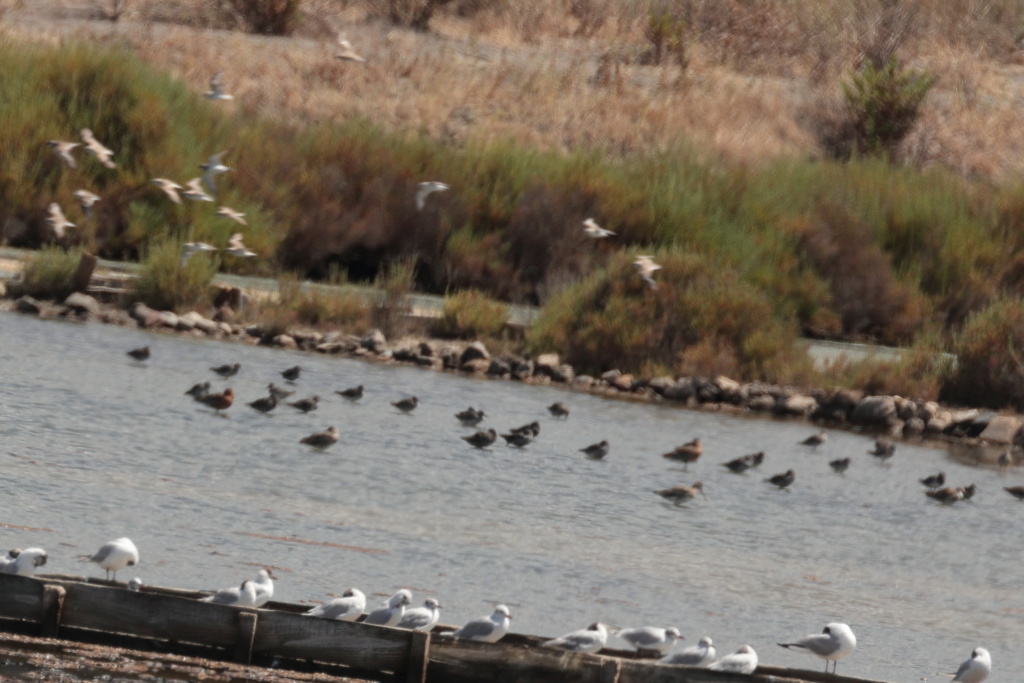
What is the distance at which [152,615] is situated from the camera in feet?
31.4

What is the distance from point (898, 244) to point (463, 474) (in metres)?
15.5

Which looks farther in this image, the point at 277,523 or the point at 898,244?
the point at 898,244

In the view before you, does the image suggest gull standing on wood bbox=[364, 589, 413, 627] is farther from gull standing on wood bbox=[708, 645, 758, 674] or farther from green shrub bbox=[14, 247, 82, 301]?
green shrub bbox=[14, 247, 82, 301]

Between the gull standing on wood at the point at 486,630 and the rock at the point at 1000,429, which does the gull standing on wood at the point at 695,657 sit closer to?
the gull standing on wood at the point at 486,630

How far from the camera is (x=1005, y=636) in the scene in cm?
1320

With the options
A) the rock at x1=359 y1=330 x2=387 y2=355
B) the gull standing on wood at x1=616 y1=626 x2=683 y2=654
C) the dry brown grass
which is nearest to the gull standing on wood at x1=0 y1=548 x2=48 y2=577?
the gull standing on wood at x1=616 y1=626 x2=683 y2=654

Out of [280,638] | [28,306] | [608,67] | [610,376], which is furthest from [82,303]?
[608,67]

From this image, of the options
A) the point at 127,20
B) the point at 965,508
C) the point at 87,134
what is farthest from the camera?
the point at 127,20

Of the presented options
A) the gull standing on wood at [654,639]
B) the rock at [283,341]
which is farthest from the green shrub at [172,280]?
the gull standing on wood at [654,639]

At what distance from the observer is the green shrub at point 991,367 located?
26.0 meters

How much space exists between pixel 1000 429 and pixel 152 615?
1733cm

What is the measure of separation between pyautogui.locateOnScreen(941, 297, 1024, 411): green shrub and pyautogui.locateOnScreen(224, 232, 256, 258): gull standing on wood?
10494mm

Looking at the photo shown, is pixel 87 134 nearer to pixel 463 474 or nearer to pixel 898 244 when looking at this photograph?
pixel 463 474

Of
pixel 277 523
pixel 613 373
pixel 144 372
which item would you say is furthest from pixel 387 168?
pixel 277 523
